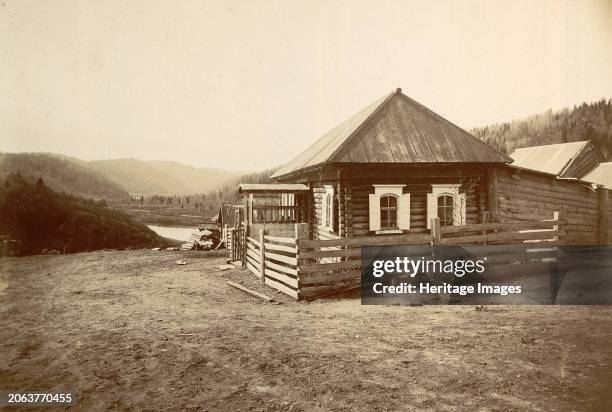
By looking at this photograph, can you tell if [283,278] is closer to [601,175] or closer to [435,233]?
[435,233]

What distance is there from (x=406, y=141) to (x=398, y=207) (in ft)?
7.29

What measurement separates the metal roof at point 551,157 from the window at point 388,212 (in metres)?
12.7

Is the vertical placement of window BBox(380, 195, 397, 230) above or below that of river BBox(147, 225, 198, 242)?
above

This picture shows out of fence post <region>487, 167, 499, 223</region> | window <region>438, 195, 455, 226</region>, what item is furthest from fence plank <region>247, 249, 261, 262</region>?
fence post <region>487, 167, 499, 223</region>

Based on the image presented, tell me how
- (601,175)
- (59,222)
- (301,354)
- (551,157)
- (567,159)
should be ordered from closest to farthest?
(301,354) < (59,222) < (601,175) < (567,159) < (551,157)

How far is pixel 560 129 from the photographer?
1298 inches

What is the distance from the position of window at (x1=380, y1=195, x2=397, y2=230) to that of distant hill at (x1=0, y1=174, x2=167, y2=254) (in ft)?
33.4

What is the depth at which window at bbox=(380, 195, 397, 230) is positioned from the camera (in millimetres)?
12562

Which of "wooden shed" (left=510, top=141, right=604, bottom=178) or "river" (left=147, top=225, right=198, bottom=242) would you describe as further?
"river" (left=147, top=225, right=198, bottom=242)

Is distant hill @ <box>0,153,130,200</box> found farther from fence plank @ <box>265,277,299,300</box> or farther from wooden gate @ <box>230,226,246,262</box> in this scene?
fence plank @ <box>265,277,299,300</box>

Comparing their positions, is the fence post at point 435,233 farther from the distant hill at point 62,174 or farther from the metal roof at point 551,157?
the metal roof at point 551,157

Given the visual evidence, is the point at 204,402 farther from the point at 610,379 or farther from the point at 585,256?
the point at 585,256

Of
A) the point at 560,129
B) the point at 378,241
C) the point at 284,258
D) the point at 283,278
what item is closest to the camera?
the point at 378,241

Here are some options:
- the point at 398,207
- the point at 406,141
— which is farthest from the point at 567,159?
the point at 398,207
